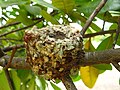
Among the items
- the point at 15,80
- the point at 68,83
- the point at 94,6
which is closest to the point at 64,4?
the point at 94,6

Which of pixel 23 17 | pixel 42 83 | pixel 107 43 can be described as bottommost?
pixel 42 83

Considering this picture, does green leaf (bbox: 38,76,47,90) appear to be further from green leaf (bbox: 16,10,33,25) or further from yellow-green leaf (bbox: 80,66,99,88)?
green leaf (bbox: 16,10,33,25)

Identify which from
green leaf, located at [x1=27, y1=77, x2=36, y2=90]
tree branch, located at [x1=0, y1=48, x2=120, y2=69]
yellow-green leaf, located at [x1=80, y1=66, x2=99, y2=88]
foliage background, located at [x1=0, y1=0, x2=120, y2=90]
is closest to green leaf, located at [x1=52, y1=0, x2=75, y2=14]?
foliage background, located at [x1=0, y1=0, x2=120, y2=90]

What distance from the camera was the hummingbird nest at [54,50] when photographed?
54 centimetres

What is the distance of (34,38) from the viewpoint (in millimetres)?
560

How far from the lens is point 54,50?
0.55 m

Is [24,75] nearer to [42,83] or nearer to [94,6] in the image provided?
[42,83]

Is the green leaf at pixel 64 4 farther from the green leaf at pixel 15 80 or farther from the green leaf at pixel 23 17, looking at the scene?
the green leaf at pixel 15 80

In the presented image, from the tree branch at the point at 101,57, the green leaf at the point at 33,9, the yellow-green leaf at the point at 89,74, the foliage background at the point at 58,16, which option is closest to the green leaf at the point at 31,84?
the foliage background at the point at 58,16

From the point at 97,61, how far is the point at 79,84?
1079 millimetres

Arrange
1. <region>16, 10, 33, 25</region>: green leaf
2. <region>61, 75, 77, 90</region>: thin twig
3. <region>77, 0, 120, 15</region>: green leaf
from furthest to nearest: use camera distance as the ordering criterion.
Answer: <region>16, 10, 33, 25</region>: green leaf, <region>77, 0, 120, 15</region>: green leaf, <region>61, 75, 77, 90</region>: thin twig

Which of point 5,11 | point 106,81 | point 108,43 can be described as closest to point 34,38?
point 108,43

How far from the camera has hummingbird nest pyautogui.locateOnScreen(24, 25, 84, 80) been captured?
544 mm

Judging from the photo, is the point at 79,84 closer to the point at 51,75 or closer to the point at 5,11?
the point at 5,11
